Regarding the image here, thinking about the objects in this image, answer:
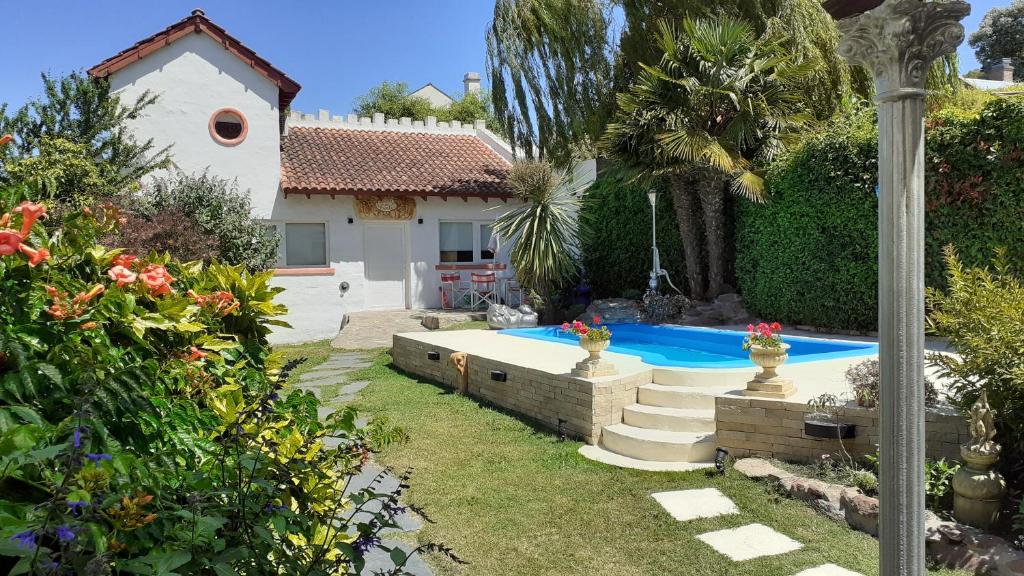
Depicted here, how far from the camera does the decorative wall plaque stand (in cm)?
1739

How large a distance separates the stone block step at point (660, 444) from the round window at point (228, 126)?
43.3ft

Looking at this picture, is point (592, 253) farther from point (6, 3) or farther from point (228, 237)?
point (6, 3)

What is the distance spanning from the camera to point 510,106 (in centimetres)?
1831

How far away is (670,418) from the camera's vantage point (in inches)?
260

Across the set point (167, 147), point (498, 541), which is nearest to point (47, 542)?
point (498, 541)

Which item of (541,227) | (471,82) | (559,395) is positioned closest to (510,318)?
(541,227)

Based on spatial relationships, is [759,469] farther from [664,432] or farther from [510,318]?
[510,318]

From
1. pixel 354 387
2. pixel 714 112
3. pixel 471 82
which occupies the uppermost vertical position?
pixel 471 82

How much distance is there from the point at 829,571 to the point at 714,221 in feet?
34.9

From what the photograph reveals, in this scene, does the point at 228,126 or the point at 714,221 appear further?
the point at 228,126

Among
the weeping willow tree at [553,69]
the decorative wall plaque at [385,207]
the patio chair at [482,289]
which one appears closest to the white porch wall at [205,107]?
the decorative wall plaque at [385,207]

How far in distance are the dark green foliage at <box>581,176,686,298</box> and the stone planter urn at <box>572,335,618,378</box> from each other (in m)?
8.70

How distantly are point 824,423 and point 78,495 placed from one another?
539 cm

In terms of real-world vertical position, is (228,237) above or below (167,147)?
below
